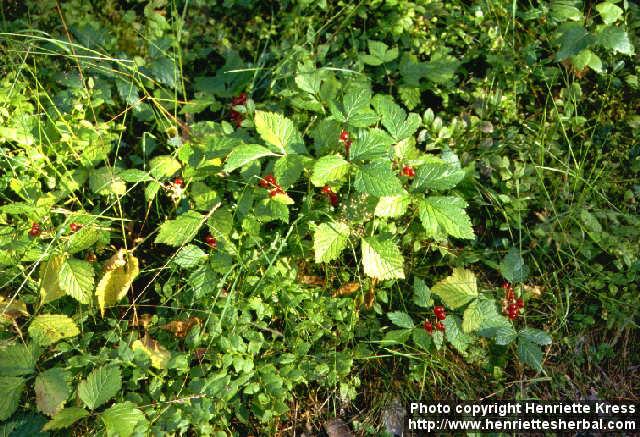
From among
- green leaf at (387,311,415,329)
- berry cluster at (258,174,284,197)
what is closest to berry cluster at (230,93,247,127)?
berry cluster at (258,174,284,197)

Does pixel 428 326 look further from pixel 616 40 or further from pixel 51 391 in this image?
pixel 616 40

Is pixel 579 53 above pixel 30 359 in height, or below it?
above

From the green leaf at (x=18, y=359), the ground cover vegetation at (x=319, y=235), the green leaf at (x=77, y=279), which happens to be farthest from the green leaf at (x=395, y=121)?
the green leaf at (x=18, y=359)

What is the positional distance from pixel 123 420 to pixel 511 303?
145 centimetres

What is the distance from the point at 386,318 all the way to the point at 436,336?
253mm

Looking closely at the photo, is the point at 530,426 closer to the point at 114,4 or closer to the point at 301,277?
the point at 301,277

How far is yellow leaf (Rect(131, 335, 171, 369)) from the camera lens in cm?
195

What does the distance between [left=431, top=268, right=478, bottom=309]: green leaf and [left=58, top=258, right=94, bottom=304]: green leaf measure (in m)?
1.29

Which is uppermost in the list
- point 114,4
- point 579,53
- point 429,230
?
point 114,4

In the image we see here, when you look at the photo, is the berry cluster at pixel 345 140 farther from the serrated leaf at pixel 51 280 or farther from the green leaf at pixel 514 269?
the serrated leaf at pixel 51 280

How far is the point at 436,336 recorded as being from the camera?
2.04 m

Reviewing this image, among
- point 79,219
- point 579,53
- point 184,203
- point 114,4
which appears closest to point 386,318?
point 184,203

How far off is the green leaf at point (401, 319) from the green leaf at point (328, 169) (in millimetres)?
579

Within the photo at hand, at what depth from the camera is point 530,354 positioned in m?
1.97
